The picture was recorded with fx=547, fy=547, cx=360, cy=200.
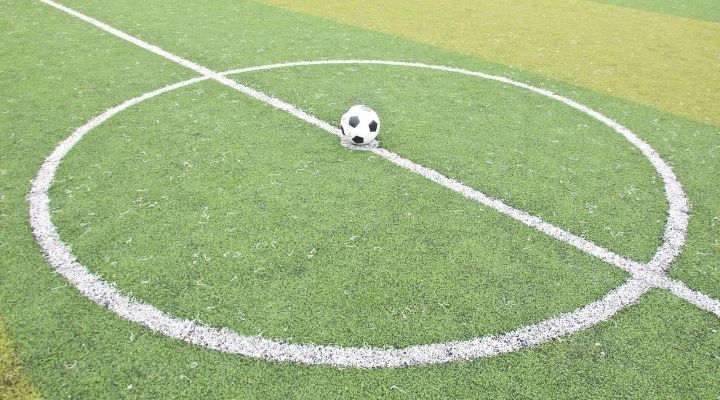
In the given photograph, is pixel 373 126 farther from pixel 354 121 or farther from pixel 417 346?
pixel 417 346

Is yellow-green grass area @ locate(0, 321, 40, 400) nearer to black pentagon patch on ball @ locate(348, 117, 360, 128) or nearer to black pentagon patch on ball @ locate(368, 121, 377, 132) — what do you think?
black pentagon patch on ball @ locate(348, 117, 360, 128)

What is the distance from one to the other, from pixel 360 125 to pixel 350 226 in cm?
142

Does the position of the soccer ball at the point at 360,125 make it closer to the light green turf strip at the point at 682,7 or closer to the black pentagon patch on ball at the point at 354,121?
the black pentagon patch on ball at the point at 354,121

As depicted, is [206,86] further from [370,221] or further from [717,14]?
[717,14]

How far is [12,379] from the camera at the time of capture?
3121mm

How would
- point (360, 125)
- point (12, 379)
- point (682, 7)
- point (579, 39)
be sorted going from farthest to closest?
point (682, 7) → point (579, 39) → point (360, 125) → point (12, 379)

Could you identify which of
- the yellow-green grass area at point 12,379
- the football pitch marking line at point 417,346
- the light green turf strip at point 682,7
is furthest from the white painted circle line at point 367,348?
the light green turf strip at point 682,7

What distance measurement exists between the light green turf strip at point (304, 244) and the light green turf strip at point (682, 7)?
10468 millimetres

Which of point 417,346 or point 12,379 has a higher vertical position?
point 417,346

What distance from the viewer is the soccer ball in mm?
5574

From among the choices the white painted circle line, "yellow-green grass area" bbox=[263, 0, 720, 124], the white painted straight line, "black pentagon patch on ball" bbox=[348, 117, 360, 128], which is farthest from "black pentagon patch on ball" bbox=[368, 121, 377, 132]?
"yellow-green grass area" bbox=[263, 0, 720, 124]

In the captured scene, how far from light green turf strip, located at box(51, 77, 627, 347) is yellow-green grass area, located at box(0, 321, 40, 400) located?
0.76 metres

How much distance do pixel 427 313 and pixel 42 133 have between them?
464 cm

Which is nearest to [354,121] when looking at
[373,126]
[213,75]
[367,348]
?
[373,126]
